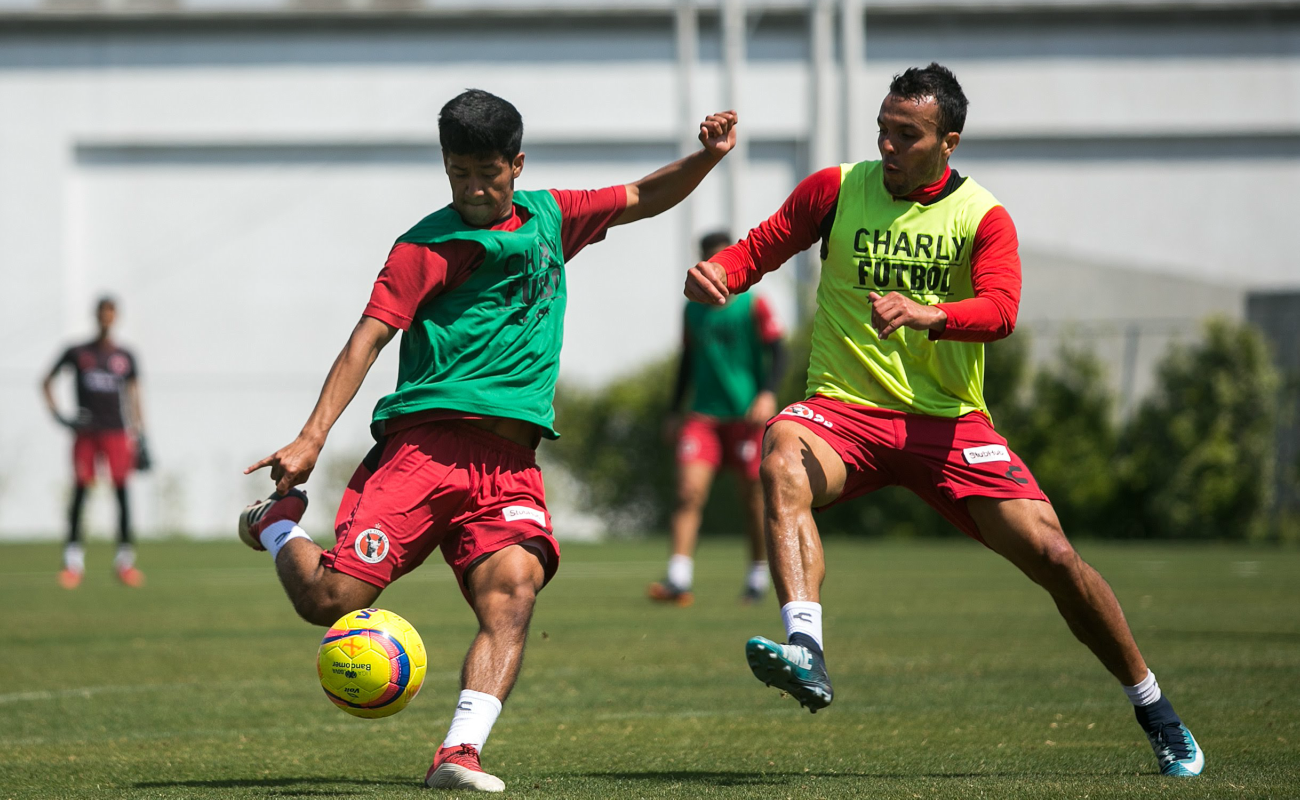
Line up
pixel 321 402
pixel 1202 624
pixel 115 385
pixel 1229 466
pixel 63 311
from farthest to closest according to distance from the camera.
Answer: pixel 63 311 < pixel 1229 466 < pixel 115 385 < pixel 1202 624 < pixel 321 402

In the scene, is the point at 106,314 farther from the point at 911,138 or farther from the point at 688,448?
the point at 911,138

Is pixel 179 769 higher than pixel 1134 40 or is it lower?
lower

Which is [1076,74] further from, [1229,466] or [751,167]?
[1229,466]

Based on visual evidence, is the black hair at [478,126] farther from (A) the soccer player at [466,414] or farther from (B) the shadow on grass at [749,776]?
(B) the shadow on grass at [749,776]

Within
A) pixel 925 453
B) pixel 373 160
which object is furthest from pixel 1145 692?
pixel 373 160

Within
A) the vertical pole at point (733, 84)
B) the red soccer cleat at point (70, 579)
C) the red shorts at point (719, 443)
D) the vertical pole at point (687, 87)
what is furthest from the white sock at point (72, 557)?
the vertical pole at point (687, 87)

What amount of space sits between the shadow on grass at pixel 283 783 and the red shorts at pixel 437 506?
2.04 feet

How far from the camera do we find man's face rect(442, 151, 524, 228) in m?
4.75

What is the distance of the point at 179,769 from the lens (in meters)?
5.14

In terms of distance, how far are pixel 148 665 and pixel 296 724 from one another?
216 cm

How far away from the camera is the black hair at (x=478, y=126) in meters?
4.66

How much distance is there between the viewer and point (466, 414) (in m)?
4.82

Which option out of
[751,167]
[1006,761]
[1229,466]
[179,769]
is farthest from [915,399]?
[751,167]

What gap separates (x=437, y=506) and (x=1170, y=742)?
2396 mm
